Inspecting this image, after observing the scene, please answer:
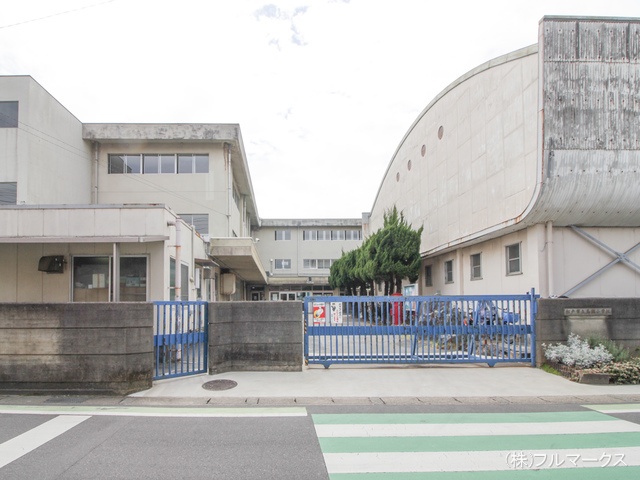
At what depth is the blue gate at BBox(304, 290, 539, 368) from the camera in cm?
975

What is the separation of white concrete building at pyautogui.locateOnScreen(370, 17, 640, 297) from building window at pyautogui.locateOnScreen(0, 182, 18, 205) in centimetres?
1697

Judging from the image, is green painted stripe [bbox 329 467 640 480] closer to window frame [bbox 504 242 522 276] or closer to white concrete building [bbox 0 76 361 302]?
white concrete building [bbox 0 76 361 302]

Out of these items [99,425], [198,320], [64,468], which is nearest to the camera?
[64,468]


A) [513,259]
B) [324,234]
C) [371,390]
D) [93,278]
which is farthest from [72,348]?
[324,234]

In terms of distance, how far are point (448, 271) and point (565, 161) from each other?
9.03 m

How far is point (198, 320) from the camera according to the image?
8.98m

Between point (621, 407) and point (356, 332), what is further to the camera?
point (356, 332)

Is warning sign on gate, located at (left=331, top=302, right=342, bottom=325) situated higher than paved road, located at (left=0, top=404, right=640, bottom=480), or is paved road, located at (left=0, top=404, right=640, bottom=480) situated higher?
warning sign on gate, located at (left=331, top=302, right=342, bottom=325)

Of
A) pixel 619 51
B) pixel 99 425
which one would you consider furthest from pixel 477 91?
pixel 99 425

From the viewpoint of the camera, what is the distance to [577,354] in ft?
29.1

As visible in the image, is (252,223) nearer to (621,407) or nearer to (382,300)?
(382,300)

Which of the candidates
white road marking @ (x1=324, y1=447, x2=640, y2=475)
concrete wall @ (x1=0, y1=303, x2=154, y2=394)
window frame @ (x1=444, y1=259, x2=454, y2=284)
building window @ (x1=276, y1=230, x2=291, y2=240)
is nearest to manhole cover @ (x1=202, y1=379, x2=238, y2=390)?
concrete wall @ (x1=0, y1=303, x2=154, y2=394)

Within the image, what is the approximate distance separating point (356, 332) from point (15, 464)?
21.7 feet

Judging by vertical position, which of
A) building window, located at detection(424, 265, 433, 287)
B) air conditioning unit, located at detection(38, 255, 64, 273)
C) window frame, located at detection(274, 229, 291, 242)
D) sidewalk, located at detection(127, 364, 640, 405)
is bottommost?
sidewalk, located at detection(127, 364, 640, 405)
